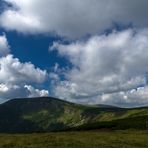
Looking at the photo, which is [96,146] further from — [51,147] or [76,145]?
[51,147]

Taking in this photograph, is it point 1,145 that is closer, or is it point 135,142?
point 1,145

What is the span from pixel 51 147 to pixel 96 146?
7490 mm

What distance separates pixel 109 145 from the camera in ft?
171

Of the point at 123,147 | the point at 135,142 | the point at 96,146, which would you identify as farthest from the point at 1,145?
the point at 135,142

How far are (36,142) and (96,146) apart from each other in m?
11.0

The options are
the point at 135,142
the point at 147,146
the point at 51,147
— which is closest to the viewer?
the point at 51,147

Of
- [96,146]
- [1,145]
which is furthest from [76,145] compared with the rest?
[1,145]

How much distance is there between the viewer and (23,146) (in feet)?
A: 165

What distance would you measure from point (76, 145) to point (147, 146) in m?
12.5

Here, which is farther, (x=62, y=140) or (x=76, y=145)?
(x=62, y=140)

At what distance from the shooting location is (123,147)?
4984 cm

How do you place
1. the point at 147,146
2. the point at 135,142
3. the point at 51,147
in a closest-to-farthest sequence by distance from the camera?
the point at 51,147 < the point at 147,146 < the point at 135,142

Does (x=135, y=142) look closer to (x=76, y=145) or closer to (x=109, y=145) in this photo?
(x=109, y=145)

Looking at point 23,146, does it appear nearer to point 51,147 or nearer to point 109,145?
point 51,147
